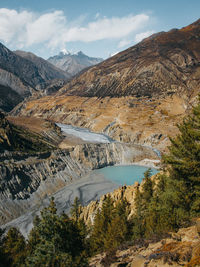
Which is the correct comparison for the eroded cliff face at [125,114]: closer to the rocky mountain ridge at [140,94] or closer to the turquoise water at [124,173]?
the rocky mountain ridge at [140,94]

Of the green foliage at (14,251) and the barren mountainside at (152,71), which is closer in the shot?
the green foliage at (14,251)

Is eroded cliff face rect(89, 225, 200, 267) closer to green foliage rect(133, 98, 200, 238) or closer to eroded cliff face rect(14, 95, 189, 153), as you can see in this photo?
green foliage rect(133, 98, 200, 238)

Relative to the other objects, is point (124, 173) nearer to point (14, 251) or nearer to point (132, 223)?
point (132, 223)

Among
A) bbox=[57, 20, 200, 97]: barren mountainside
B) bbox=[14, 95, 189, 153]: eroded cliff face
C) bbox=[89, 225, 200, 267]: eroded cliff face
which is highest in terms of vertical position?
bbox=[57, 20, 200, 97]: barren mountainside

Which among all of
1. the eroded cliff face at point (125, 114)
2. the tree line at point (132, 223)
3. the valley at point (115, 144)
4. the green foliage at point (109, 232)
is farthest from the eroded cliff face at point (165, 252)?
the eroded cliff face at point (125, 114)

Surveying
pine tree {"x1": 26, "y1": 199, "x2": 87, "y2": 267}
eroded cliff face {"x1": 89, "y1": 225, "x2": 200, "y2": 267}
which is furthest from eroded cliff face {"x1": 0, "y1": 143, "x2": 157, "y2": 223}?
eroded cliff face {"x1": 89, "y1": 225, "x2": 200, "y2": 267}

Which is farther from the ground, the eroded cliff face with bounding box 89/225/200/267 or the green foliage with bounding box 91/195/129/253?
the eroded cliff face with bounding box 89/225/200/267

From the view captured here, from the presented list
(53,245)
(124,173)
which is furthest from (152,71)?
(53,245)
